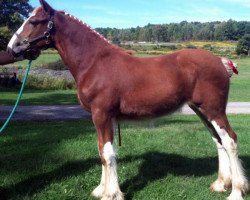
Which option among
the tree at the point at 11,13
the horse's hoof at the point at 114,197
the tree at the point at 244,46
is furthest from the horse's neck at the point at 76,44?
the tree at the point at 244,46

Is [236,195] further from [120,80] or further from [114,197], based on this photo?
[120,80]

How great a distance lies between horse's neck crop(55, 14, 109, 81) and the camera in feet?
19.0

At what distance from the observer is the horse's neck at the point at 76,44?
578 cm

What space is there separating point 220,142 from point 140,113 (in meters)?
1.47

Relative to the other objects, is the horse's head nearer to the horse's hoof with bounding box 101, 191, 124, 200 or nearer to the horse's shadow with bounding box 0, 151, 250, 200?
the horse's shadow with bounding box 0, 151, 250, 200

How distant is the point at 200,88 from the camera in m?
5.72

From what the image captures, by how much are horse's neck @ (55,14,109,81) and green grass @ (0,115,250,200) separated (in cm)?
124

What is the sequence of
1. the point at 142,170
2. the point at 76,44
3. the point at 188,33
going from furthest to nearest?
the point at 188,33 < the point at 142,170 < the point at 76,44

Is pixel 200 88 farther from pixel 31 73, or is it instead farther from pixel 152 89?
pixel 31 73

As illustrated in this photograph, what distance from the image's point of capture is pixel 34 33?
18.5 feet

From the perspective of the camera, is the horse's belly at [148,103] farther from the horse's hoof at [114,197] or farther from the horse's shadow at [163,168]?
the horse's shadow at [163,168]

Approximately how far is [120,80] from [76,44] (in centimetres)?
82

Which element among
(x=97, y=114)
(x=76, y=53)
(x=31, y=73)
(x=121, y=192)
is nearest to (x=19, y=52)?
(x=76, y=53)

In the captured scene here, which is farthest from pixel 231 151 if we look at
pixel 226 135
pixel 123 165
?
pixel 123 165
